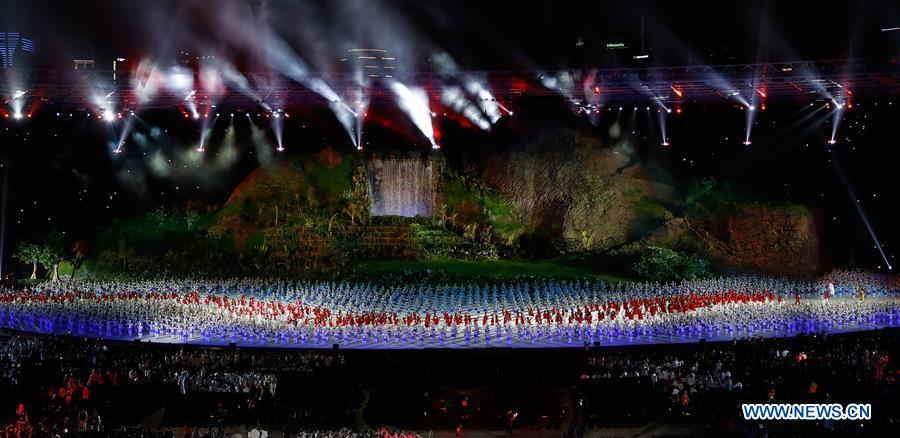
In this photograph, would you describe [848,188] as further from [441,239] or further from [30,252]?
[30,252]

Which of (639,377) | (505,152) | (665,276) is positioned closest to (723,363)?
(639,377)

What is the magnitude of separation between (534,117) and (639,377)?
24.8m

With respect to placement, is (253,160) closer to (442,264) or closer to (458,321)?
(442,264)

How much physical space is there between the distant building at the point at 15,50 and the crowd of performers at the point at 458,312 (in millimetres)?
8183

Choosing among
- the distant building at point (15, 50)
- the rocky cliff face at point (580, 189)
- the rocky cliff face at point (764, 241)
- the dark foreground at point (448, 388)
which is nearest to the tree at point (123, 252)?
the distant building at point (15, 50)

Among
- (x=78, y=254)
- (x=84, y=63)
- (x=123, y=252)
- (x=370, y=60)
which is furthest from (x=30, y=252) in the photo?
(x=370, y=60)

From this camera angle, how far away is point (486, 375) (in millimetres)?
17266

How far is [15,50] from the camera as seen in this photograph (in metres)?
28.2

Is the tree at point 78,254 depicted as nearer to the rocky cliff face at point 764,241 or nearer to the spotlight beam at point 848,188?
the rocky cliff face at point 764,241

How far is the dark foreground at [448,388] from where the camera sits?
14.8 meters

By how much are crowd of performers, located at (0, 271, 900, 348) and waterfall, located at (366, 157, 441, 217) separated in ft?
39.1

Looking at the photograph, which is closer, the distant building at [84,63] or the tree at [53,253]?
the distant building at [84,63]

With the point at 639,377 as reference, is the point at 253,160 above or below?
above

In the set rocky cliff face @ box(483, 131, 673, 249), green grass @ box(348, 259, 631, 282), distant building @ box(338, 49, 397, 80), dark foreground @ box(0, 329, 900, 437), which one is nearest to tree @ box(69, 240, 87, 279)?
green grass @ box(348, 259, 631, 282)
